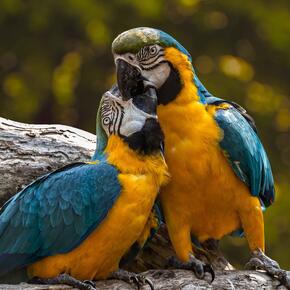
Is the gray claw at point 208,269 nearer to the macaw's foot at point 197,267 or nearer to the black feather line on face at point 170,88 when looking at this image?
the macaw's foot at point 197,267

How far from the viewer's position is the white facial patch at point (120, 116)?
180 inches

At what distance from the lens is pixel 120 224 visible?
4.48 metres

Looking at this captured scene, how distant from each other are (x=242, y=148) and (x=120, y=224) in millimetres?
683

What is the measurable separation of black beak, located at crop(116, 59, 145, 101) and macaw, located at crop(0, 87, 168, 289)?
29mm

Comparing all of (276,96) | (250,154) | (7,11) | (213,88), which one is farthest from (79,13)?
(250,154)

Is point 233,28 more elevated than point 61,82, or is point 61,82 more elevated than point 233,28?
point 233,28

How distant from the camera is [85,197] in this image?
454 centimetres

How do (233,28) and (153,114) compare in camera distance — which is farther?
(233,28)

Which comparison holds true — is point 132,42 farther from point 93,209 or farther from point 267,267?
point 267,267

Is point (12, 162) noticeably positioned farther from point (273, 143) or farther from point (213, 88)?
point (273, 143)

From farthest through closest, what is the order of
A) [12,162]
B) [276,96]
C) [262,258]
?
[276,96]
[12,162]
[262,258]

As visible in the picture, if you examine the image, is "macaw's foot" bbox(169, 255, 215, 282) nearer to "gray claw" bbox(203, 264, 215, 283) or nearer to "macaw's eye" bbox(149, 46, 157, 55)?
"gray claw" bbox(203, 264, 215, 283)

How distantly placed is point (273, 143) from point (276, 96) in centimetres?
54

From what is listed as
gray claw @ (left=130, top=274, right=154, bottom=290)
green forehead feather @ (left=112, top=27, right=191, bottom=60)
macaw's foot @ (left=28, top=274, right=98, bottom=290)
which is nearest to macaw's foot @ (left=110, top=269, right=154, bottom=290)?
gray claw @ (left=130, top=274, right=154, bottom=290)
